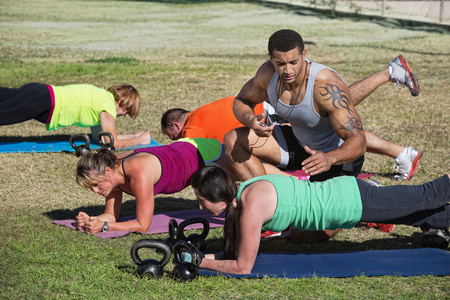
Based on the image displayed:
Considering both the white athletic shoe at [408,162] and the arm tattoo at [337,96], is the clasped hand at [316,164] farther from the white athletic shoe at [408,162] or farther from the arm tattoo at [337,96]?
the white athletic shoe at [408,162]

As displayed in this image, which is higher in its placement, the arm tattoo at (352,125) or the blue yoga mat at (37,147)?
the arm tattoo at (352,125)

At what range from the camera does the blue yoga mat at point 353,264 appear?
4254mm

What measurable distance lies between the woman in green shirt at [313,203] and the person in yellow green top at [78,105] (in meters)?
4.20

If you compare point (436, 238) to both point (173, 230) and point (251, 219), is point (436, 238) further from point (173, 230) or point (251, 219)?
point (173, 230)

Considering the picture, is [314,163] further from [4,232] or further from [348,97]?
[4,232]

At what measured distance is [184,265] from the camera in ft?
13.8

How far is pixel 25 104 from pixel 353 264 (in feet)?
17.4

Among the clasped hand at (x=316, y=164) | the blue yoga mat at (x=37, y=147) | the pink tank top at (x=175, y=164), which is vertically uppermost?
the clasped hand at (x=316, y=164)

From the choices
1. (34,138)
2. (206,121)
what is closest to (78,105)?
(34,138)

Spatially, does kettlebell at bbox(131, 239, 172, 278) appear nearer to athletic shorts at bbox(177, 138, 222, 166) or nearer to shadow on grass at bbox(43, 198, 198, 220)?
athletic shorts at bbox(177, 138, 222, 166)

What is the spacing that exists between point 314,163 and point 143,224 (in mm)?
1788

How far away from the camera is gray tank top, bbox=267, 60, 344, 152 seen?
16.5ft

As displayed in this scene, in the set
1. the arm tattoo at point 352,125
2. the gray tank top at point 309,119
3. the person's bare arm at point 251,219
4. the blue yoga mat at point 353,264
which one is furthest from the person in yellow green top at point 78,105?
the person's bare arm at point 251,219

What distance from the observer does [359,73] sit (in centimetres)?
1312
